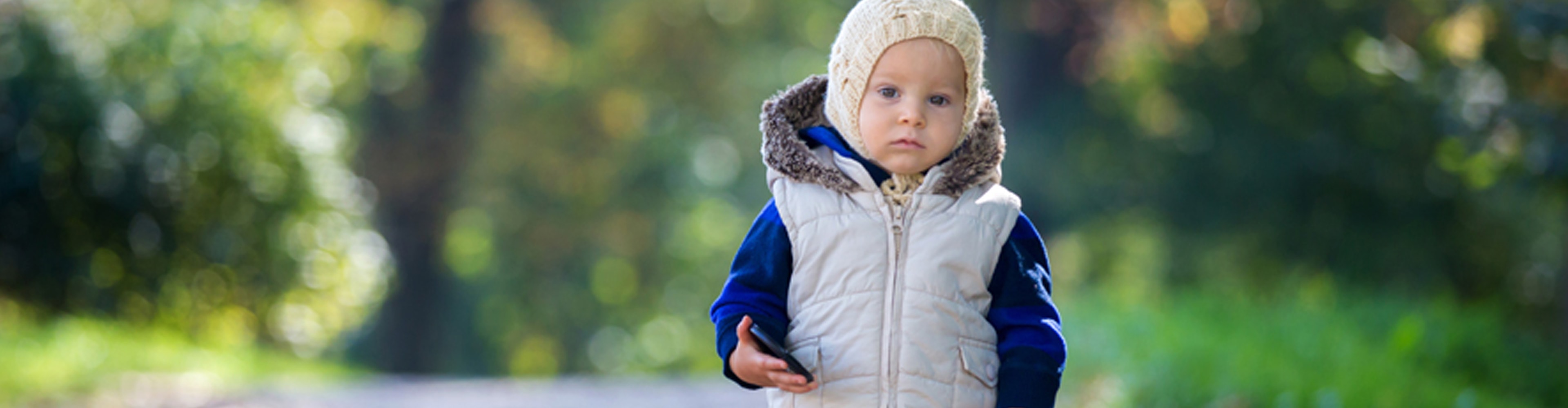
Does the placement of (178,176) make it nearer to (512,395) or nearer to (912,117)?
(512,395)

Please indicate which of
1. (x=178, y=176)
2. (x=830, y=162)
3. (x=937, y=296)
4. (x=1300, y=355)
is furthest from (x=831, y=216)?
(x=178, y=176)

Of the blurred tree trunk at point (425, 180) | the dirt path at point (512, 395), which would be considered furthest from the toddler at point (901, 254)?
the blurred tree trunk at point (425, 180)

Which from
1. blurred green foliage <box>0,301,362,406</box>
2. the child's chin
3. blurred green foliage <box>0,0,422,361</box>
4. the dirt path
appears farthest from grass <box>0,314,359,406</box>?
the child's chin

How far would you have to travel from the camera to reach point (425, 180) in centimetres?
1680

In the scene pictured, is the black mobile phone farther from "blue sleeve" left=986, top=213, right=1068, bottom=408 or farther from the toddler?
"blue sleeve" left=986, top=213, right=1068, bottom=408

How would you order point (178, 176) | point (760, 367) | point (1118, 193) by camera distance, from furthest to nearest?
point (1118, 193) → point (178, 176) → point (760, 367)

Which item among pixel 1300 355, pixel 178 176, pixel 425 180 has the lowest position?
pixel 1300 355

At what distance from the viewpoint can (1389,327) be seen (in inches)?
311

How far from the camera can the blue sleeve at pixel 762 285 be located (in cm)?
257

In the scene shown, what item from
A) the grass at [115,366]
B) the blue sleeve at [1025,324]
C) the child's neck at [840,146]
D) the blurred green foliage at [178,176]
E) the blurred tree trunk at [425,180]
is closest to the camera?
the blue sleeve at [1025,324]

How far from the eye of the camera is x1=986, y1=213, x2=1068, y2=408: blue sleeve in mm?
2521

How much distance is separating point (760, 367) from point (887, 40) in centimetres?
63

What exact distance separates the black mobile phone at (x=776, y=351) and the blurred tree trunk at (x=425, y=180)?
14576 millimetres

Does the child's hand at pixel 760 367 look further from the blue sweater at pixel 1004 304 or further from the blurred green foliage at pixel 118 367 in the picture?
the blurred green foliage at pixel 118 367
